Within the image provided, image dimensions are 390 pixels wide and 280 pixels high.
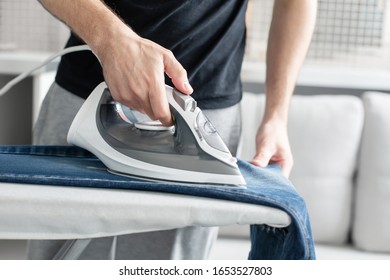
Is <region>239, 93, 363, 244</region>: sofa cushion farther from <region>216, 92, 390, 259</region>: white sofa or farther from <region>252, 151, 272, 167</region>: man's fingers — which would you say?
<region>252, 151, 272, 167</region>: man's fingers

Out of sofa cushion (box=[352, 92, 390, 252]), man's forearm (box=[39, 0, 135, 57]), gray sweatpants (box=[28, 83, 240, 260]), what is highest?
man's forearm (box=[39, 0, 135, 57])

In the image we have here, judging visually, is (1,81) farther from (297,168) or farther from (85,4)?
(85,4)

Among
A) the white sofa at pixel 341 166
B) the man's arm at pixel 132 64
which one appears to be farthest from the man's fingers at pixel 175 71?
the white sofa at pixel 341 166

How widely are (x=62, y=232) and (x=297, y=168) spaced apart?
1.52m

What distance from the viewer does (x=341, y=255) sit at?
7.45 ft

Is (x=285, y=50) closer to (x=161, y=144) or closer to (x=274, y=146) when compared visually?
(x=274, y=146)

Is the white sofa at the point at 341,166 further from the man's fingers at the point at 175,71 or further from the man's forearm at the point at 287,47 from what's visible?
the man's fingers at the point at 175,71

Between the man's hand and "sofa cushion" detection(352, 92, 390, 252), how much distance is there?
1.06 metres

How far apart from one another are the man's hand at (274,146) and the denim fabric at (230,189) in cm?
21

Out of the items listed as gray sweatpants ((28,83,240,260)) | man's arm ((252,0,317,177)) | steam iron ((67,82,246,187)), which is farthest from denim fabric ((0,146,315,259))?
man's arm ((252,0,317,177))

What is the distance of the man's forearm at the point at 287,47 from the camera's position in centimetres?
142

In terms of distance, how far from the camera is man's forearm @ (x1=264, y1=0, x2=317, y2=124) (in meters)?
1.42

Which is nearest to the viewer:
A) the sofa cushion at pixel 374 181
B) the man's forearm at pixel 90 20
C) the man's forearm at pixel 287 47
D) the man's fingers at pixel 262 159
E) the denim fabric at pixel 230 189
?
the denim fabric at pixel 230 189

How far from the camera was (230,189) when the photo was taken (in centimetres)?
91
